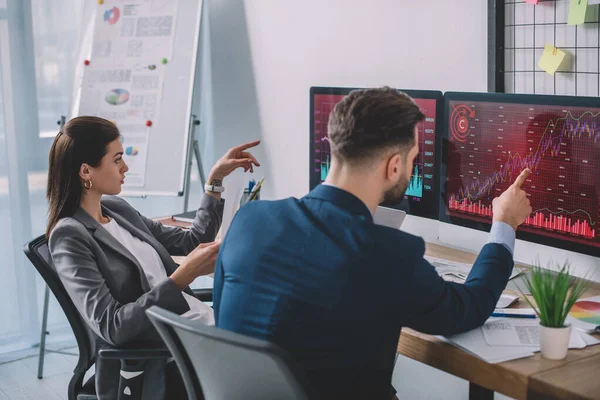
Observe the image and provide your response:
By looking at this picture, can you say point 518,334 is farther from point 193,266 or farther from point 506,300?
point 193,266

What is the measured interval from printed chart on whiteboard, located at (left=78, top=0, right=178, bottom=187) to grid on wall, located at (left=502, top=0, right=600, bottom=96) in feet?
5.07

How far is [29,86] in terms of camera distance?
137 inches

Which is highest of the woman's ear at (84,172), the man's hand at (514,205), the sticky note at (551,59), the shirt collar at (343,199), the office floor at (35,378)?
the sticky note at (551,59)

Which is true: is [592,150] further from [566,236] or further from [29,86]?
[29,86]

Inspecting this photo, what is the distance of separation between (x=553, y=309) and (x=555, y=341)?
6 cm

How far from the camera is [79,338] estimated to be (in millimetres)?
1902

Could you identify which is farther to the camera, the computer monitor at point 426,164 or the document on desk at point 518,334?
the computer monitor at point 426,164

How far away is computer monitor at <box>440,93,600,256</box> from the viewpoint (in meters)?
1.81

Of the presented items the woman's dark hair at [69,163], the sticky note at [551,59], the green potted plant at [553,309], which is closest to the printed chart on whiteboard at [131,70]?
the woman's dark hair at [69,163]

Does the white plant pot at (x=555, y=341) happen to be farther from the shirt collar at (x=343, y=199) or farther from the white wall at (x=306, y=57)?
the white wall at (x=306, y=57)

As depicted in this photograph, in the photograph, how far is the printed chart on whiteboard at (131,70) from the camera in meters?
3.30

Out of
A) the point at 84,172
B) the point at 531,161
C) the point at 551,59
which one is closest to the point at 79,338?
the point at 84,172

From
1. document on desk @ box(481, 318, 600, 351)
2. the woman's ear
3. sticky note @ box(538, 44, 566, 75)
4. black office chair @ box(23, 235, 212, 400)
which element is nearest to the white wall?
sticky note @ box(538, 44, 566, 75)

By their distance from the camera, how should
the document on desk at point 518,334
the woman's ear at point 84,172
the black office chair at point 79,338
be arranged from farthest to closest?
1. the woman's ear at point 84,172
2. the black office chair at point 79,338
3. the document on desk at point 518,334
